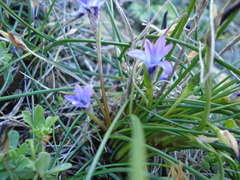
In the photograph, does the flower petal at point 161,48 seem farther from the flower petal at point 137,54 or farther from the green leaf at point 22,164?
the green leaf at point 22,164

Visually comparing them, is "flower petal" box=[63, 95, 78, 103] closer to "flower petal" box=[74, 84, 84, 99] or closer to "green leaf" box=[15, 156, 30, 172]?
"flower petal" box=[74, 84, 84, 99]

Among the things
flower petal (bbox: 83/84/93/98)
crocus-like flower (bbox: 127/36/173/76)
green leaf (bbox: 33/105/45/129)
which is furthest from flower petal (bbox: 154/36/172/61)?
green leaf (bbox: 33/105/45/129)

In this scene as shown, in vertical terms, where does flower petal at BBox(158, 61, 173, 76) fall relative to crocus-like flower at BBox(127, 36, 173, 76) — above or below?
below

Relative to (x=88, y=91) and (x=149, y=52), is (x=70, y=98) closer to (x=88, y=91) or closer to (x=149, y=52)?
(x=88, y=91)

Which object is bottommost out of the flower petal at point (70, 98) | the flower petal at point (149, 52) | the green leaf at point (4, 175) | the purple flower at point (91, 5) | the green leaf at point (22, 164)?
the green leaf at point (4, 175)

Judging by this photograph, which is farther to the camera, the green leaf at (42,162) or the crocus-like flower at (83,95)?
the crocus-like flower at (83,95)

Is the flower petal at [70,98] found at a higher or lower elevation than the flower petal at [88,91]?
lower

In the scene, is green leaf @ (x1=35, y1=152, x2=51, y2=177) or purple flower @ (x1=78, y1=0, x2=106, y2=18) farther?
purple flower @ (x1=78, y1=0, x2=106, y2=18)

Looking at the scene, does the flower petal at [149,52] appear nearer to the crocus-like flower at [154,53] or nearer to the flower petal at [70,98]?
the crocus-like flower at [154,53]

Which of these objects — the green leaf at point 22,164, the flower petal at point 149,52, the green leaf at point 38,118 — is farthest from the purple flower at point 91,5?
the green leaf at point 22,164

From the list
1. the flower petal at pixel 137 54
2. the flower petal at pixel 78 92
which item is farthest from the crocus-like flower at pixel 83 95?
the flower petal at pixel 137 54
